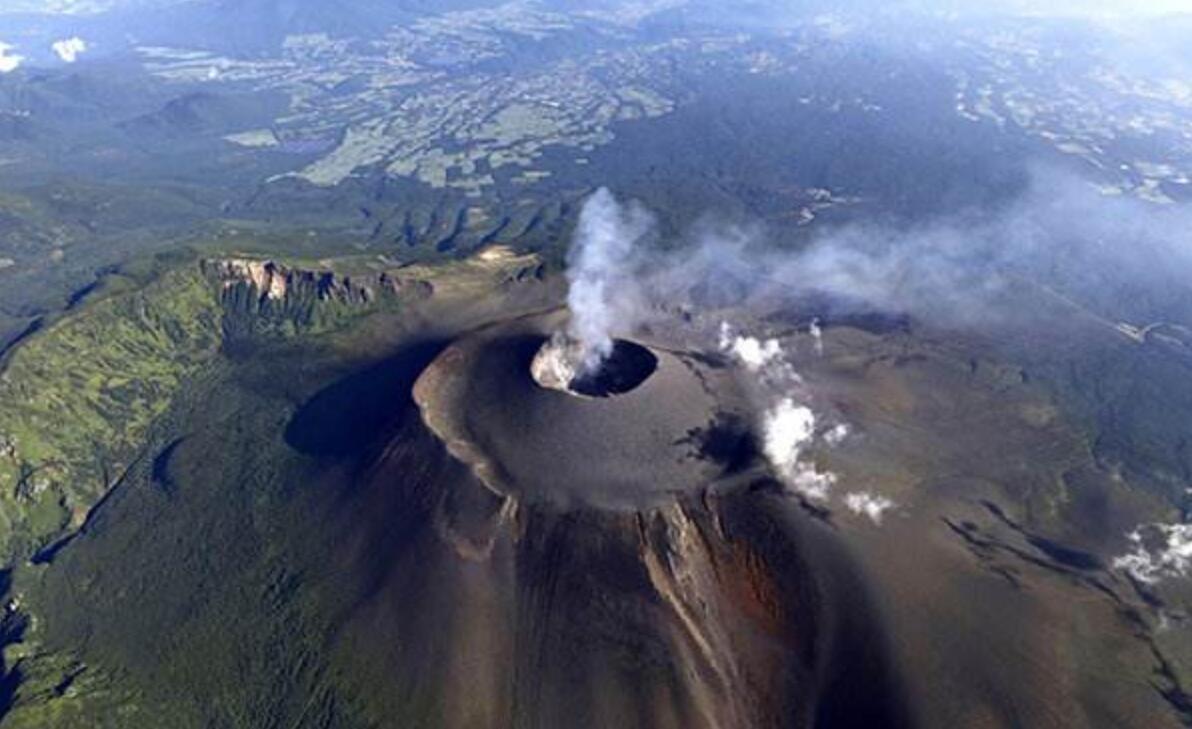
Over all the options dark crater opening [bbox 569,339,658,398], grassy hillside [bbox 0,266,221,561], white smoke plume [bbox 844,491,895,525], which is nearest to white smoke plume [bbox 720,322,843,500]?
white smoke plume [bbox 844,491,895,525]

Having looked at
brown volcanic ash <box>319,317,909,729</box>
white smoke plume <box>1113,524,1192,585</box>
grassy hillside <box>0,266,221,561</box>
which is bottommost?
grassy hillside <box>0,266,221,561</box>

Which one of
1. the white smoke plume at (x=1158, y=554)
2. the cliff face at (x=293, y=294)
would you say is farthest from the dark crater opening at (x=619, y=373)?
the cliff face at (x=293, y=294)

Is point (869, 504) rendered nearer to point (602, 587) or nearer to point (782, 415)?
point (782, 415)

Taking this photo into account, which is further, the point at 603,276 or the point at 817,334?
the point at 603,276

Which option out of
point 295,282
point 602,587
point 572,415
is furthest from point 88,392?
point 602,587

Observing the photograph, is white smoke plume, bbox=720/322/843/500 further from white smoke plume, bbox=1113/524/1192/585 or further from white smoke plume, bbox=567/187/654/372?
white smoke plume, bbox=1113/524/1192/585

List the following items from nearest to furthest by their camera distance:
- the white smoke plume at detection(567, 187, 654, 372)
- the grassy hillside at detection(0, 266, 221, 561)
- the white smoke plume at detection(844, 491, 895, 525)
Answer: the white smoke plume at detection(844, 491, 895, 525) → the white smoke plume at detection(567, 187, 654, 372) → the grassy hillside at detection(0, 266, 221, 561)
